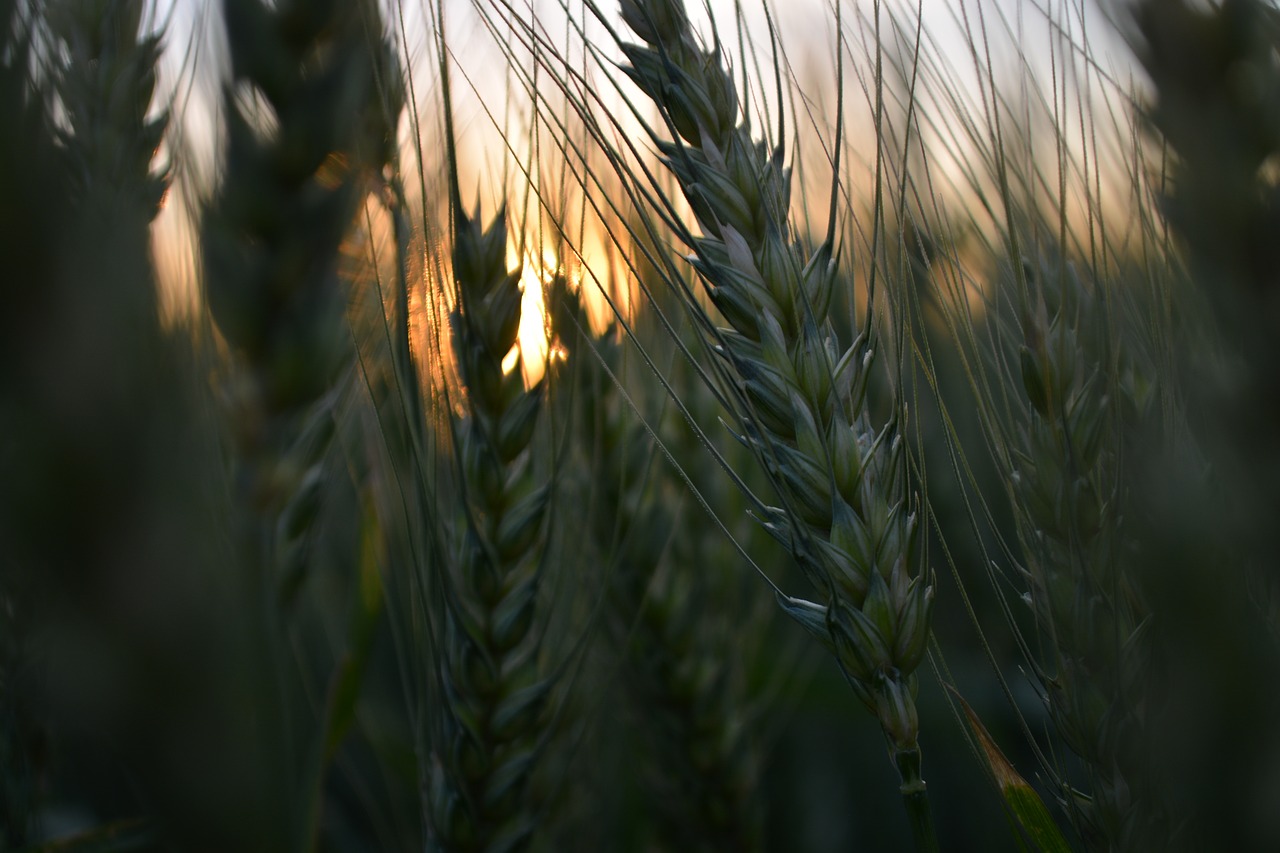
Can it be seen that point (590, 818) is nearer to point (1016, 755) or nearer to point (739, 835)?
point (739, 835)

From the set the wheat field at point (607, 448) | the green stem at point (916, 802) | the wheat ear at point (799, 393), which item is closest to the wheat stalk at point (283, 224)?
the wheat field at point (607, 448)

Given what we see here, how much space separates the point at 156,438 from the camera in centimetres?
21

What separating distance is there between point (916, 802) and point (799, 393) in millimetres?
228

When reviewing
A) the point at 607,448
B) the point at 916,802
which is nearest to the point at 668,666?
the point at 607,448

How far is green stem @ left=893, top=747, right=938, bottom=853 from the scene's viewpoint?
0.44 meters

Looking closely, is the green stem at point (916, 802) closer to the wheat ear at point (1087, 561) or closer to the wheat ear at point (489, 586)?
the wheat ear at point (1087, 561)

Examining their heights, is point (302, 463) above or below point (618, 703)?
above

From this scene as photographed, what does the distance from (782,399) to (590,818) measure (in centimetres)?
68

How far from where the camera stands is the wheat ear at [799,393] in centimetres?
48

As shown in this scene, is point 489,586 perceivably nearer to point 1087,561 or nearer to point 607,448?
point 607,448

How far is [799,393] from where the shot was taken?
1.66 ft

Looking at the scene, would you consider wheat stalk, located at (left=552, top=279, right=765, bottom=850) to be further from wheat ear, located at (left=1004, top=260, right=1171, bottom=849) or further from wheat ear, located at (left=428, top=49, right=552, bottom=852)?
wheat ear, located at (left=1004, top=260, right=1171, bottom=849)

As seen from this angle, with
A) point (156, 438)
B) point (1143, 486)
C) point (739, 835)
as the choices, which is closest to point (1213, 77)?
point (1143, 486)

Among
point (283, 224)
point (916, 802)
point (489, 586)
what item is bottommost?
point (916, 802)
